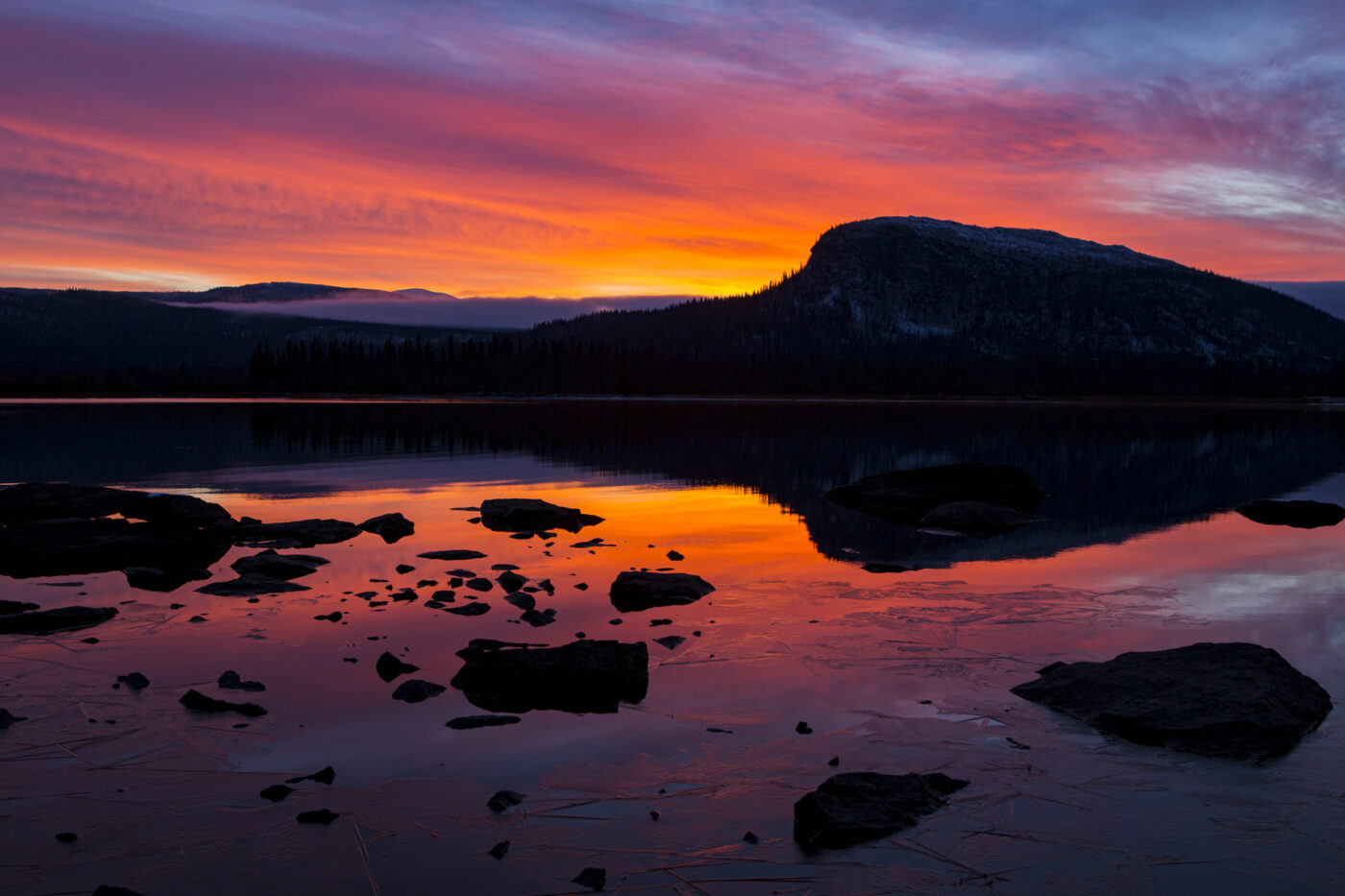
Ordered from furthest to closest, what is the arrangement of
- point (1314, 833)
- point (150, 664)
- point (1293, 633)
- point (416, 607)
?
point (416, 607) → point (1293, 633) → point (150, 664) → point (1314, 833)

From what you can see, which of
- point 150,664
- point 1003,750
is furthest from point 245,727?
point 1003,750

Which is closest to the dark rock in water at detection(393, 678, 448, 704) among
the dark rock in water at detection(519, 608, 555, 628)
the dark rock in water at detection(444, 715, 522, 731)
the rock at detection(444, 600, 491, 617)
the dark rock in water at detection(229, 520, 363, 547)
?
the dark rock in water at detection(444, 715, 522, 731)

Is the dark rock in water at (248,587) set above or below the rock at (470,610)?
below

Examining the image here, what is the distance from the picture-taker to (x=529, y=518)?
25.6m

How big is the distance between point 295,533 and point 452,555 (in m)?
5.02

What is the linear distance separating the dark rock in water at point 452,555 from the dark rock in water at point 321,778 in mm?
11990

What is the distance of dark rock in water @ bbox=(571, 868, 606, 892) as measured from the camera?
6944mm

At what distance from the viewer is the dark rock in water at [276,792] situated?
834 cm

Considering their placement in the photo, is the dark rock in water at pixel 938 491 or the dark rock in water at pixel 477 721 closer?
the dark rock in water at pixel 477 721

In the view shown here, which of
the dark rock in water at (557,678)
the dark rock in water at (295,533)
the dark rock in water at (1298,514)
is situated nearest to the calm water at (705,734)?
the dark rock in water at (557,678)

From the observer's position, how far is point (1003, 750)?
31.8 ft

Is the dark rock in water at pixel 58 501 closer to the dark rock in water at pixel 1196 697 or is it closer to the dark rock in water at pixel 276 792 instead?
the dark rock in water at pixel 276 792

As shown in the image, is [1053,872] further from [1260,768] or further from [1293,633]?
[1293,633]

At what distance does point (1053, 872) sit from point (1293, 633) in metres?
10.2
